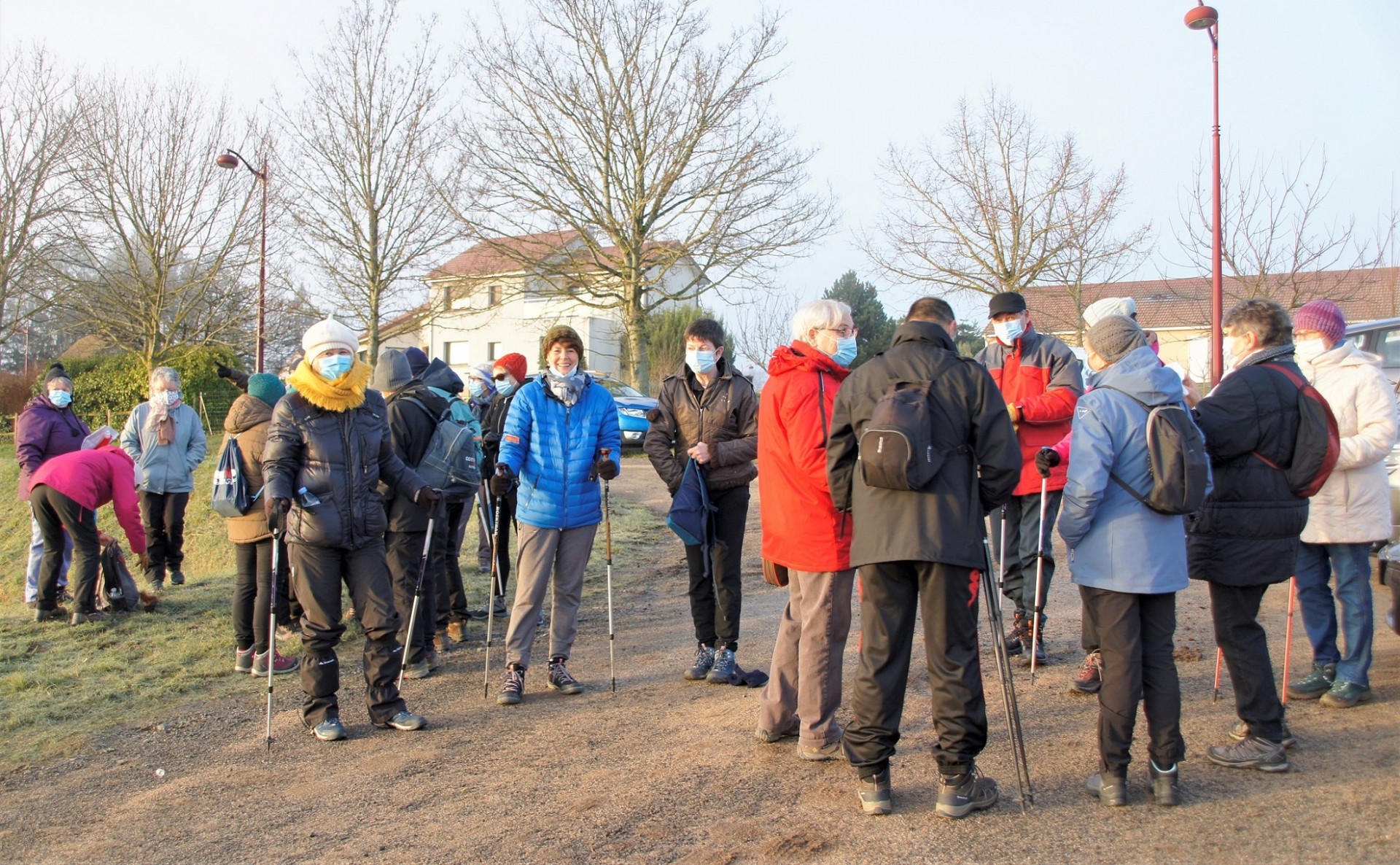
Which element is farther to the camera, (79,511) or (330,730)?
(79,511)

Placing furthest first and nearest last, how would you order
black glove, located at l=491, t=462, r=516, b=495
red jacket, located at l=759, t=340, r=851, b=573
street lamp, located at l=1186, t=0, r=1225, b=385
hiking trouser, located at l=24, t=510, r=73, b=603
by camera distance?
street lamp, located at l=1186, t=0, r=1225, b=385, hiking trouser, located at l=24, t=510, r=73, b=603, black glove, located at l=491, t=462, r=516, b=495, red jacket, located at l=759, t=340, r=851, b=573

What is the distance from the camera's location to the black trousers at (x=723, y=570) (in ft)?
18.6

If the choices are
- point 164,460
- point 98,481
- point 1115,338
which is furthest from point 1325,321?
point 164,460

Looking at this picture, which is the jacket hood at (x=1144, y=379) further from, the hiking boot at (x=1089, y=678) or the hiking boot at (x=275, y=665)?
the hiking boot at (x=275, y=665)

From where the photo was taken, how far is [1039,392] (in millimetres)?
5871

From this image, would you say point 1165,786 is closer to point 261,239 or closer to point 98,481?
point 98,481

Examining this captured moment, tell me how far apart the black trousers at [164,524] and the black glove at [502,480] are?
17.7 ft

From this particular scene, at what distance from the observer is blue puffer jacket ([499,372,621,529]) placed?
18.5ft

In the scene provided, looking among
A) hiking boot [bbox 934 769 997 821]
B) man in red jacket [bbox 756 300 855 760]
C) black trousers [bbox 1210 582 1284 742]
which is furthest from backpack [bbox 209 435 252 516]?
black trousers [bbox 1210 582 1284 742]

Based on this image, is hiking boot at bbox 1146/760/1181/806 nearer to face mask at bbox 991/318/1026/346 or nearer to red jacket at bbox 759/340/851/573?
red jacket at bbox 759/340/851/573

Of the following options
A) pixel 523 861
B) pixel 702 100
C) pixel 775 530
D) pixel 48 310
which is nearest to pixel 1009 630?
pixel 775 530

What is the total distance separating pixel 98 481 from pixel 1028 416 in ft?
22.0

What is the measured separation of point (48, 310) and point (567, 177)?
539 inches

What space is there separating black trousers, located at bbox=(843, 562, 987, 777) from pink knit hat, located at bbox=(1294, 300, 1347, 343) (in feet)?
8.84
